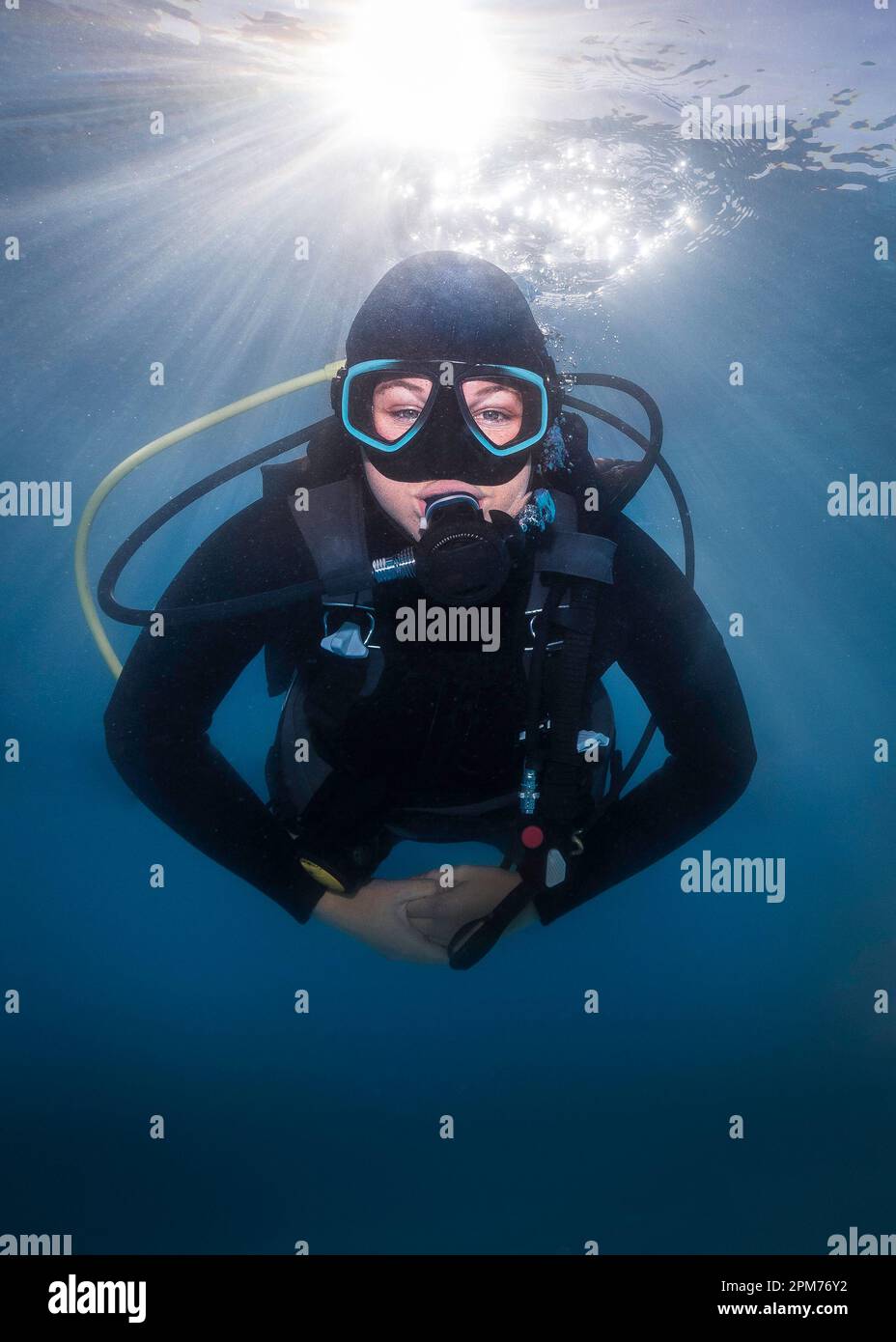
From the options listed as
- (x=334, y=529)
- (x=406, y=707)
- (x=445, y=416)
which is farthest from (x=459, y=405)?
(x=406, y=707)

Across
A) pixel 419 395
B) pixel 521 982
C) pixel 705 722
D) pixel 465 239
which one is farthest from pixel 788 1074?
pixel 465 239

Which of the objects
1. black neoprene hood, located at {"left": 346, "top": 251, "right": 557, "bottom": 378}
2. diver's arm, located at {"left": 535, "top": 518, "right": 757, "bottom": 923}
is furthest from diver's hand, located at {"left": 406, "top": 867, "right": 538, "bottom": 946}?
black neoprene hood, located at {"left": 346, "top": 251, "right": 557, "bottom": 378}

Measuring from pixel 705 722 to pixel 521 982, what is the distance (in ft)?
15.4

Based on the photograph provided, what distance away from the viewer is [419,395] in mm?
2793

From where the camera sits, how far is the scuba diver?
9.06 ft

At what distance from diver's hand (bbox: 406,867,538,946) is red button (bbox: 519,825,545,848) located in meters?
0.34

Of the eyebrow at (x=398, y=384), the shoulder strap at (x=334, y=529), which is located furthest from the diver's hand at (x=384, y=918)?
the eyebrow at (x=398, y=384)

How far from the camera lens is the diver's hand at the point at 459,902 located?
10.7ft

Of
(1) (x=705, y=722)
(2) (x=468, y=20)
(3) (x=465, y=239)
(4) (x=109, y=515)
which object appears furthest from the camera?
(4) (x=109, y=515)

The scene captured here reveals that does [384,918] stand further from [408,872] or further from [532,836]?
[408,872]

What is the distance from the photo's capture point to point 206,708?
9.60 ft

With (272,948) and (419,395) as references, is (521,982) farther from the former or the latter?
(419,395)

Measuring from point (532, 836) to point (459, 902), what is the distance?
0.58 meters

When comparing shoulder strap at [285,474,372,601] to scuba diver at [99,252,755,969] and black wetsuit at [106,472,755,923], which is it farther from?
black wetsuit at [106,472,755,923]
